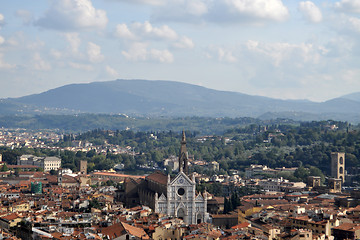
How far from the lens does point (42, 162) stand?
105m

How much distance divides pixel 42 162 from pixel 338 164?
36893mm

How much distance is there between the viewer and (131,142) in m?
189

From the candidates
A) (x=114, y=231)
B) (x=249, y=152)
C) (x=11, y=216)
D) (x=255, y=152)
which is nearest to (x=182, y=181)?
(x=11, y=216)

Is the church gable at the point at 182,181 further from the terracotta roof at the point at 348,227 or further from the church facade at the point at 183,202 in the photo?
the terracotta roof at the point at 348,227

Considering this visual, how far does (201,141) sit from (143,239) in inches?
5116

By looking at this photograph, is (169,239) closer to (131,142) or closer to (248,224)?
(248,224)

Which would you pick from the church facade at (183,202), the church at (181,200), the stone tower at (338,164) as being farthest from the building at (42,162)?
the church facade at (183,202)

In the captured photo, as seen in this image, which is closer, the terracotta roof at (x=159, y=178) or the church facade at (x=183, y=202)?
the church facade at (x=183, y=202)

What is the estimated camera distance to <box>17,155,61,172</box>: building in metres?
104

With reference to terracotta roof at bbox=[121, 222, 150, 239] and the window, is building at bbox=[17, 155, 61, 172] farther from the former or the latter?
terracotta roof at bbox=[121, 222, 150, 239]

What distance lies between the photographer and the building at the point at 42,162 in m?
104

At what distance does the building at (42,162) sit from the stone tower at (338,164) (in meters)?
33.5

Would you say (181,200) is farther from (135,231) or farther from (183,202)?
(135,231)

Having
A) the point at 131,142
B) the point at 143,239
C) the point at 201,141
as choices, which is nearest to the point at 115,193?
the point at 143,239
